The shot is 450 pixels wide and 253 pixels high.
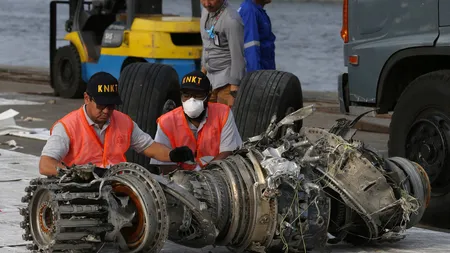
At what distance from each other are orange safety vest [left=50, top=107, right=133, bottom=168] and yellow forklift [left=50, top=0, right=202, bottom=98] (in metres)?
9.45

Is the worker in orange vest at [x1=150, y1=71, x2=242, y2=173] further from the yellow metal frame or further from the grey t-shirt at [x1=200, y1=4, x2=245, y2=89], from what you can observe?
the yellow metal frame

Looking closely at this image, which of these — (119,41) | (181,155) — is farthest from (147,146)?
(119,41)

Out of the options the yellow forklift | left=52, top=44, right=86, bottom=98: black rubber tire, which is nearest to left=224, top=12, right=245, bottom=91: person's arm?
the yellow forklift

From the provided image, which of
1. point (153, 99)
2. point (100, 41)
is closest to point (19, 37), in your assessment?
point (100, 41)

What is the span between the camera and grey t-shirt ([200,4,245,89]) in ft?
34.1

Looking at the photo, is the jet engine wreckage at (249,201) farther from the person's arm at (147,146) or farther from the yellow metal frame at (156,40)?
the yellow metal frame at (156,40)

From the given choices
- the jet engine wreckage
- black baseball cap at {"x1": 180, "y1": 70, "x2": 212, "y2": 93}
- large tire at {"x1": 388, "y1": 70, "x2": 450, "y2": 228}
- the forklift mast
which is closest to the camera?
the jet engine wreckage

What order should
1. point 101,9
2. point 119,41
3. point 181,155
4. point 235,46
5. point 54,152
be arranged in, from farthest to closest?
point 101,9 < point 119,41 < point 235,46 < point 181,155 < point 54,152

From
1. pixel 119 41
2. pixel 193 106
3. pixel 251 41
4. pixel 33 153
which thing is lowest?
pixel 33 153

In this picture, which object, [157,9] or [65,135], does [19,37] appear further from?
[65,135]

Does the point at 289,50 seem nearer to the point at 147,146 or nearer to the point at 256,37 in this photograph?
the point at 256,37

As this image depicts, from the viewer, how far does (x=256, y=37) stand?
1091 centimetres

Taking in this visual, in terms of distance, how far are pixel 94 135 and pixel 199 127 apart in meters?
0.93

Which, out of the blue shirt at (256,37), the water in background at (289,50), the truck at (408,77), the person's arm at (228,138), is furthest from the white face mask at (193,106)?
the water in background at (289,50)
